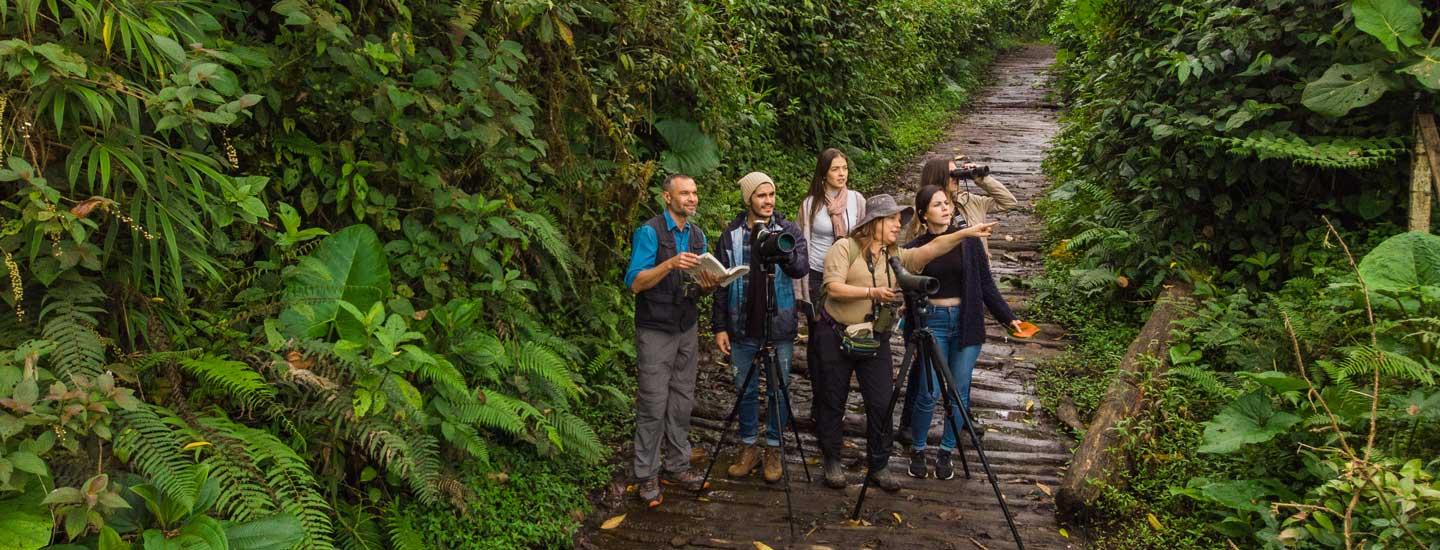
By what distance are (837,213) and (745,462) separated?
171 cm

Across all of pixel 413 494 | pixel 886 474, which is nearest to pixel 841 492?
pixel 886 474

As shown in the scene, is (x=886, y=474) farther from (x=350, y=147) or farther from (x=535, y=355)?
(x=350, y=147)

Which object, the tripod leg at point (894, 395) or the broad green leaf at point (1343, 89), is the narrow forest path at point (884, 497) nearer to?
the tripod leg at point (894, 395)

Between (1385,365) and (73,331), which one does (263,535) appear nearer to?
(73,331)

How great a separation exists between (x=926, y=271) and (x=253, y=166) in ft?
11.9

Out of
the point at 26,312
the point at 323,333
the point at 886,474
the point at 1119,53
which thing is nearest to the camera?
the point at 26,312

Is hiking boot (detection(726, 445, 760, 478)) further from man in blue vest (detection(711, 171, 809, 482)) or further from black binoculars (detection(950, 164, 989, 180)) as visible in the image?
black binoculars (detection(950, 164, 989, 180))

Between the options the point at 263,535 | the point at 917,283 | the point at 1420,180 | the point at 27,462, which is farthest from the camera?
the point at 1420,180

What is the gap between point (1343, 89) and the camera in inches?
232

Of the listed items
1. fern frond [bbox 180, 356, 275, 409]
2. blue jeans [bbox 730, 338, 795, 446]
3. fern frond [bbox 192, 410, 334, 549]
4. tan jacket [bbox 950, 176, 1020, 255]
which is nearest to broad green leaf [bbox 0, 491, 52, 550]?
fern frond [bbox 192, 410, 334, 549]

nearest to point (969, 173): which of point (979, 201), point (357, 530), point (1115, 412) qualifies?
point (979, 201)

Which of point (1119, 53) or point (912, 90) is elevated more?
point (1119, 53)

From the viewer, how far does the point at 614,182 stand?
6.47 meters

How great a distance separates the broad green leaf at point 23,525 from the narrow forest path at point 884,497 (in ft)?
8.36
